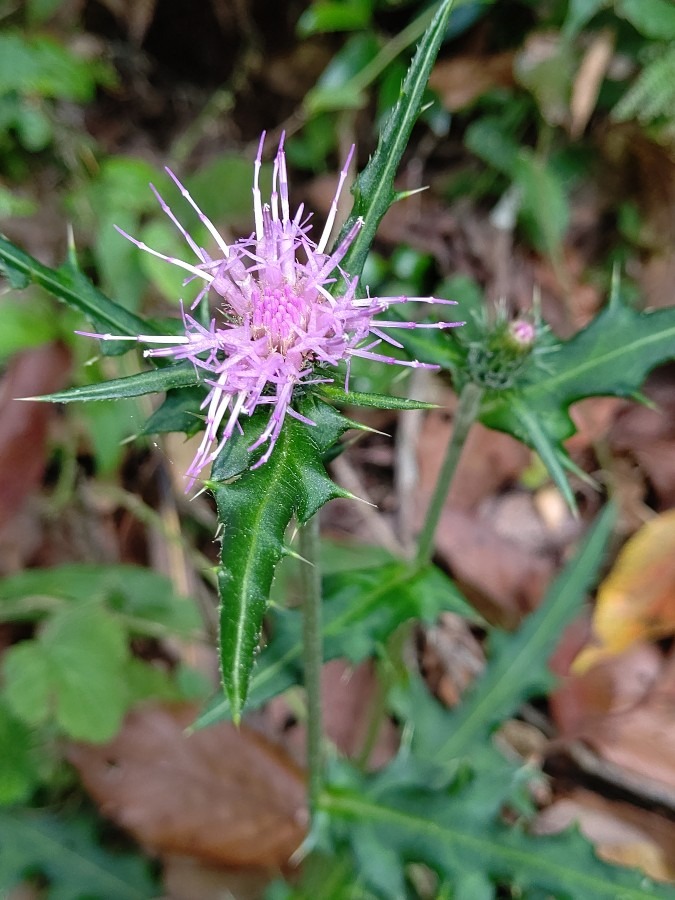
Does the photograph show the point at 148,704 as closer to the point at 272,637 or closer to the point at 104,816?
the point at 104,816

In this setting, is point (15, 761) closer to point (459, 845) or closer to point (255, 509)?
point (459, 845)

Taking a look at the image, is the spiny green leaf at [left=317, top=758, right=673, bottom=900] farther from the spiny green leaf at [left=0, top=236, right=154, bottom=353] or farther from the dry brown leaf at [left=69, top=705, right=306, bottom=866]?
the spiny green leaf at [left=0, top=236, right=154, bottom=353]

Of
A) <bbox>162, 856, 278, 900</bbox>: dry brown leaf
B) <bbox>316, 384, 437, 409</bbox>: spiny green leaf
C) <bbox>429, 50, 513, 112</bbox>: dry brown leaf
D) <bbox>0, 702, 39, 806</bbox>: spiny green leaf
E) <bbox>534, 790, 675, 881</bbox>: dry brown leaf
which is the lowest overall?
<bbox>162, 856, 278, 900</bbox>: dry brown leaf

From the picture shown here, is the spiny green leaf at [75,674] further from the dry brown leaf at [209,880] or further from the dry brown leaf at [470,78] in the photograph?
the dry brown leaf at [470,78]

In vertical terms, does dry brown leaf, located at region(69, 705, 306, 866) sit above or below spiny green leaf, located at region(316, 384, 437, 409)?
below

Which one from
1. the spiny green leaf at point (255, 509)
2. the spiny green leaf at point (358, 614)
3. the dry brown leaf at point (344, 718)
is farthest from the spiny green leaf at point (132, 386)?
the dry brown leaf at point (344, 718)

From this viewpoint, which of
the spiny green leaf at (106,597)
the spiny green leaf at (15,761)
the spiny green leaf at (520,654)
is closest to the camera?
the spiny green leaf at (15,761)

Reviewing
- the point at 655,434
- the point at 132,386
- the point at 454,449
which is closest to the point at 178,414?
the point at 132,386

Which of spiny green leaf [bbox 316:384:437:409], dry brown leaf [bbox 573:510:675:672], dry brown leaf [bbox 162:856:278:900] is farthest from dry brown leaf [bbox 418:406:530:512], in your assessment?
spiny green leaf [bbox 316:384:437:409]
